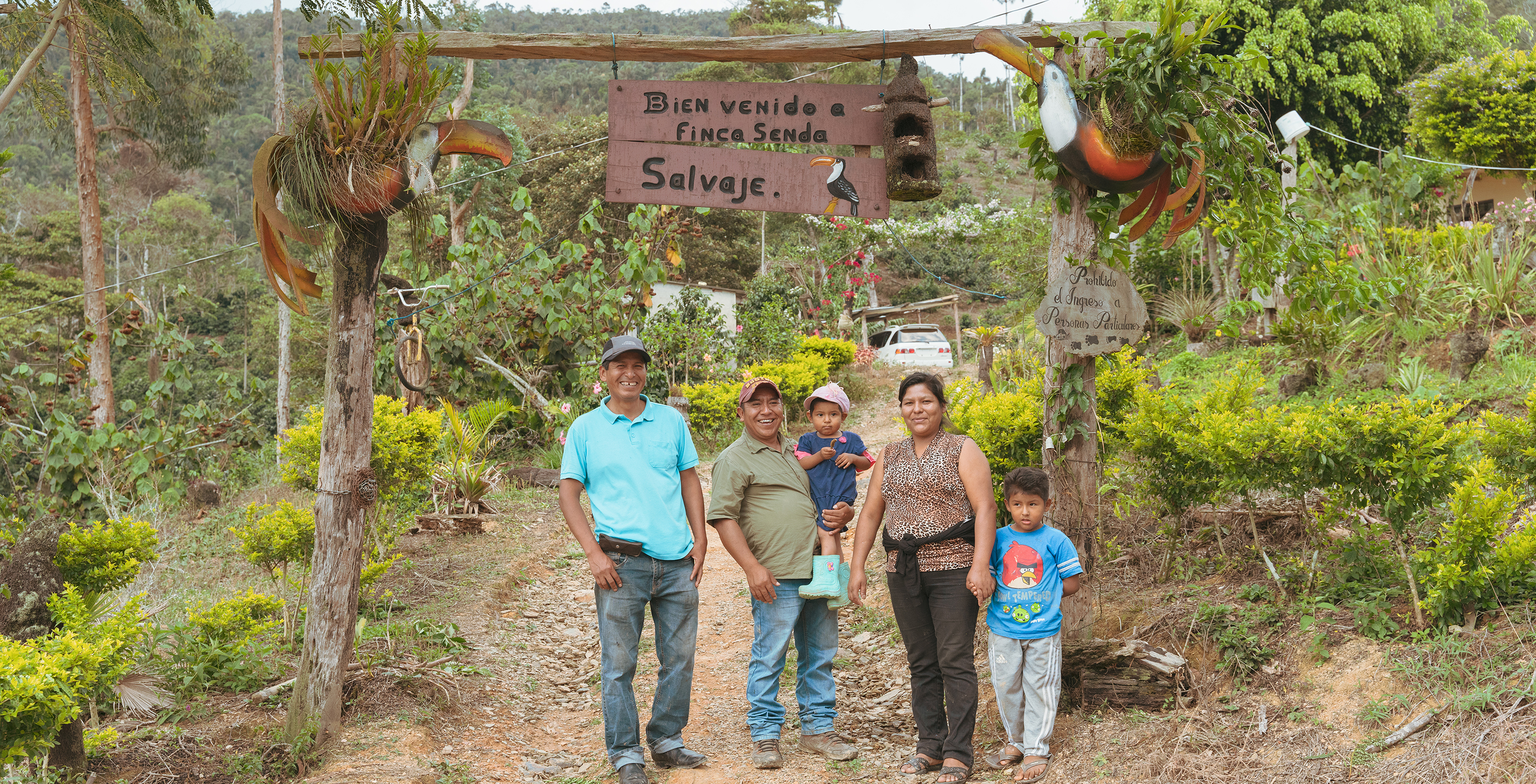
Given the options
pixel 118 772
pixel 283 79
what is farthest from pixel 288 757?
pixel 283 79

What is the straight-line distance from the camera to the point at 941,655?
3729 millimetres

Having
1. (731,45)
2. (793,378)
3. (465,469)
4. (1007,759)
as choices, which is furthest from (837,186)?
(793,378)

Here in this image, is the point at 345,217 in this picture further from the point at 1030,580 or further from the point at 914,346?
the point at 914,346

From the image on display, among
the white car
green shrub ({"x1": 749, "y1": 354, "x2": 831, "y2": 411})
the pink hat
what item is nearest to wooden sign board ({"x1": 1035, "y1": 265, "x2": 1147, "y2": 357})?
the pink hat

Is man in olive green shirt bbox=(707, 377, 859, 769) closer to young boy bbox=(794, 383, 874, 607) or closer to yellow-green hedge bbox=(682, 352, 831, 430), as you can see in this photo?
young boy bbox=(794, 383, 874, 607)

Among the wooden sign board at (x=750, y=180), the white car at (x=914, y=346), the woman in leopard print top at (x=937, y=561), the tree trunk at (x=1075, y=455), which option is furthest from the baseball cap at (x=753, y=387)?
the white car at (x=914, y=346)

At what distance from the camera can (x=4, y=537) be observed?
14.0ft

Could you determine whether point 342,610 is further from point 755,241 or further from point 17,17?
point 755,241

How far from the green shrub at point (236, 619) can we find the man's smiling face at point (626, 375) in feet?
6.90

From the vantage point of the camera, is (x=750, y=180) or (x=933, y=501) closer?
(x=933, y=501)

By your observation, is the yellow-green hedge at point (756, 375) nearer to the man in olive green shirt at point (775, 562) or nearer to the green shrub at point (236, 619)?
the man in olive green shirt at point (775, 562)

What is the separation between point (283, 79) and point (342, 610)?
671 inches

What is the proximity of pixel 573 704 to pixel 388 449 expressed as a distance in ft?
6.31

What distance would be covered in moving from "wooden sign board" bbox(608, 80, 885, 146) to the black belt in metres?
1.92
